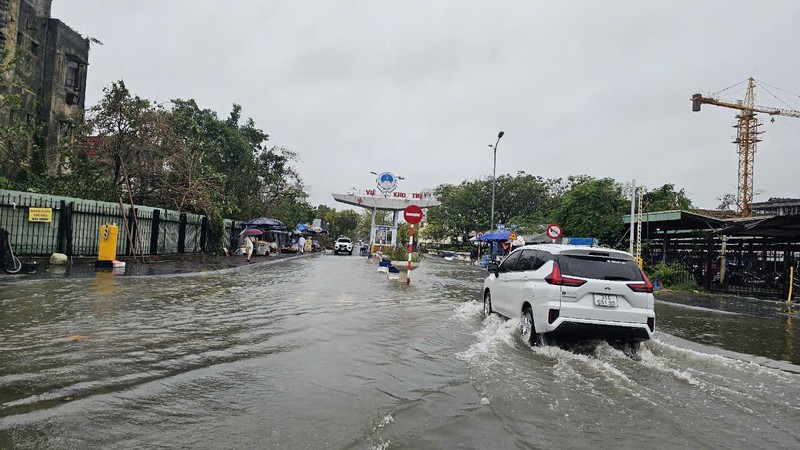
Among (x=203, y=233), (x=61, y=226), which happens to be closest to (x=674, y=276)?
(x=203, y=233)

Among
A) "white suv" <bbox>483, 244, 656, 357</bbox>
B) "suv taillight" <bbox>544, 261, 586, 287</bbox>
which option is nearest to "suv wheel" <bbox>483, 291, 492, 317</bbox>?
"white suv" <bbox>483, 244, 656, 357</bbox>

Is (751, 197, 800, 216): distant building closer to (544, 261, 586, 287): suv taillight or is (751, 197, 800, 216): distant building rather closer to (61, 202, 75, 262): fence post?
(544, 261, 586, 287): suv taillight

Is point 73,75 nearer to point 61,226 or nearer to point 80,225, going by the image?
point 80,225

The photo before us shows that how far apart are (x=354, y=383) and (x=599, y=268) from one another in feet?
13.3

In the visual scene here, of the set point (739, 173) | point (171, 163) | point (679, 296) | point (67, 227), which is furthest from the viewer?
point (739, 173)

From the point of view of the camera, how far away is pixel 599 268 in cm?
744

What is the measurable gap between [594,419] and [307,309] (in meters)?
7.08

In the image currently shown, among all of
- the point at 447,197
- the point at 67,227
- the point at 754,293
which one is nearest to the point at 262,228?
the point at 67,227

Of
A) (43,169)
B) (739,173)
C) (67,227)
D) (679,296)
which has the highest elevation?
(739,173)

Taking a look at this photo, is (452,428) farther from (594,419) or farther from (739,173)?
(739,173)

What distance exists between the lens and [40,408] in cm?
413

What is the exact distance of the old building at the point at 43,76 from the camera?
27531 millimetres

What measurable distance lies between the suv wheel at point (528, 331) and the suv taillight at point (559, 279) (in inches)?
28.5

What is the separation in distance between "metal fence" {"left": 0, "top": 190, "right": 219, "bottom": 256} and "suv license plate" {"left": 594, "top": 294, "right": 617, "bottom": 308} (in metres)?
16.8
